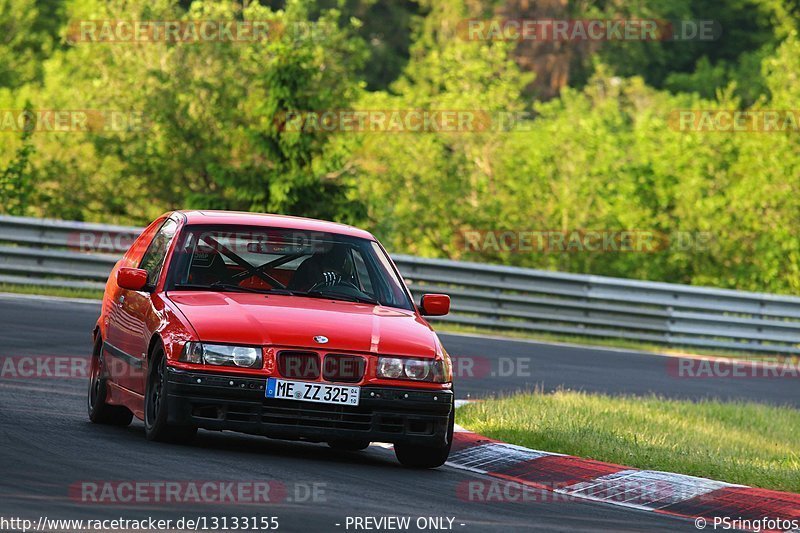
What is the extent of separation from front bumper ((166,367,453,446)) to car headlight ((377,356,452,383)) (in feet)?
0.31

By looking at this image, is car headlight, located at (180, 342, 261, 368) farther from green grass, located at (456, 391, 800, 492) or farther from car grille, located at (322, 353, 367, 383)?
green grass, located at (456, 391, 800, 492)

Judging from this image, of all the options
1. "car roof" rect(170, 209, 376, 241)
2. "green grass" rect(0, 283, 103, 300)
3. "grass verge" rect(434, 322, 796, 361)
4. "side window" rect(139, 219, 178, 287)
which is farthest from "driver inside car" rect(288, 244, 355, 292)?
"grass verge" rect(434, 322, 796, 361)

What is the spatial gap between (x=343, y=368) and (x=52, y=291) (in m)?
13.2

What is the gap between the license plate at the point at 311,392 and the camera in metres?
9.11

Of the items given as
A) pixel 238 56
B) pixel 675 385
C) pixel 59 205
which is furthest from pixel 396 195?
pixel 675 385

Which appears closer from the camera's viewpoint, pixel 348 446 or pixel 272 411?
pixel 272 411

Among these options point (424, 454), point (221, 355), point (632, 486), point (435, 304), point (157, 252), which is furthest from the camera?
point (157, 252)

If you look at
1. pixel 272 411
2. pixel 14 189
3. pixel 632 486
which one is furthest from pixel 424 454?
pixel 14 189

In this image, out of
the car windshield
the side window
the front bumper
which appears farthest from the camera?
the side window

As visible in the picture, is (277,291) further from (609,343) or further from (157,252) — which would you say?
(609,343)

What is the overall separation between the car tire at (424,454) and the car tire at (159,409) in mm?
1336

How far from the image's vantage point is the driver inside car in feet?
33.8

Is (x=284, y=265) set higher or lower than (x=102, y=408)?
higher

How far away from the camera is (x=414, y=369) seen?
370 inches
